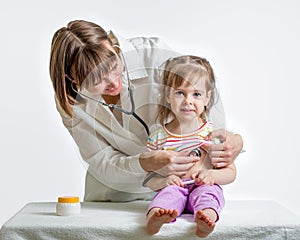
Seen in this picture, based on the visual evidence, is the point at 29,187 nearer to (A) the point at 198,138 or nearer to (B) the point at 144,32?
(B) the point at 144,32

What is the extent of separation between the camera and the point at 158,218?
4.74 feet

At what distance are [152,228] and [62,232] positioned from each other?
21 cm

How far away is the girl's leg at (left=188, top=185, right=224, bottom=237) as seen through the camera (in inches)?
56.5

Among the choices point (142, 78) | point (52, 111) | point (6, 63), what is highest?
point (142, 78)

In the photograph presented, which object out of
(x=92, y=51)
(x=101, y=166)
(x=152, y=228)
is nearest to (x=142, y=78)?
(x=92, y=51)

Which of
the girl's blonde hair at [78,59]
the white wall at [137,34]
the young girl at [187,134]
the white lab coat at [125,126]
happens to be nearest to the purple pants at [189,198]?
the young girl at [187,134]

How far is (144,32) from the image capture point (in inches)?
98.2

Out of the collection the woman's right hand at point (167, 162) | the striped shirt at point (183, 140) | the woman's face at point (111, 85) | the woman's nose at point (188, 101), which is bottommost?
the woman's right hand at point (167, 162)

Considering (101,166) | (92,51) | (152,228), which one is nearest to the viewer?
(152,228)

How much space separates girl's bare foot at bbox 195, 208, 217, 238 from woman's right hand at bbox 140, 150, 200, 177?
0.19 metres

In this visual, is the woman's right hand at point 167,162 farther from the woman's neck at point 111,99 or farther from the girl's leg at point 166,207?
the woman's neck at point 111,99

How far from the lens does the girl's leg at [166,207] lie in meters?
1.45

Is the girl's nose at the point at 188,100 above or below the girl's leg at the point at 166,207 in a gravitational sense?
above

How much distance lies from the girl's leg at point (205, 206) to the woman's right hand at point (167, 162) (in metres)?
0.07
